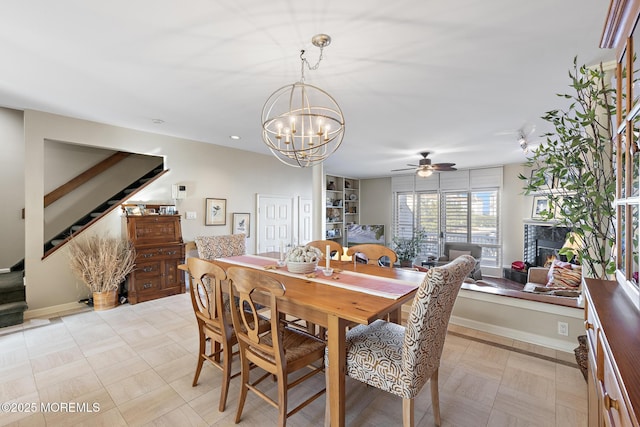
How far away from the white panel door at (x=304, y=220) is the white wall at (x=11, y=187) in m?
4.74

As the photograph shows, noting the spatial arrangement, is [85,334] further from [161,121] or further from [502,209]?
[502,209]

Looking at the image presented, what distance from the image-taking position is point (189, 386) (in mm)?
2174

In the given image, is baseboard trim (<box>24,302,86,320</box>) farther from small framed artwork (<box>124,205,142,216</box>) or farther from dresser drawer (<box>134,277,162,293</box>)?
small framed artwork (<box>124,205,142,216</box>)

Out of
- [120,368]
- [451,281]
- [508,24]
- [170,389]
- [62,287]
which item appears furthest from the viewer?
[62,287]

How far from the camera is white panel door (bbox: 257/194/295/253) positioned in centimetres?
596

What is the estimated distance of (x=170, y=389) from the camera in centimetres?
214

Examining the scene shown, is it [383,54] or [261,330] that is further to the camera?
[383,54]

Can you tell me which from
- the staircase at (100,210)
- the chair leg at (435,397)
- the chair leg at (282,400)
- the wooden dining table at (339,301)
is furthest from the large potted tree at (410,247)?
the staircase at (100,210)

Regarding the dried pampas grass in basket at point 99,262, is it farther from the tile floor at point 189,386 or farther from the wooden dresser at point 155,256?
the tile floor at point 189,386

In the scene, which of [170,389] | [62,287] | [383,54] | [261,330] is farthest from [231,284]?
[62,287]

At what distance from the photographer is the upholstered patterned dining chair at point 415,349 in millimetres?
1362

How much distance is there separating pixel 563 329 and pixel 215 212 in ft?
16.5

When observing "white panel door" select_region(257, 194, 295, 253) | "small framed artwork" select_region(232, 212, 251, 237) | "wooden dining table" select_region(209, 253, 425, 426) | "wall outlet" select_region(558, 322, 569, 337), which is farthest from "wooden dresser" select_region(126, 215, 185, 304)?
"wall outlet" select_region(558, 322, 569, 337)

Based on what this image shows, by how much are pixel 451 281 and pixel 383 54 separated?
1760mm
